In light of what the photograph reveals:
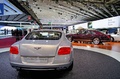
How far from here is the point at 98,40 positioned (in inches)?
456

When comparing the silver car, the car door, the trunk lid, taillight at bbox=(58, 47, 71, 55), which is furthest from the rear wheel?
the trunk lid

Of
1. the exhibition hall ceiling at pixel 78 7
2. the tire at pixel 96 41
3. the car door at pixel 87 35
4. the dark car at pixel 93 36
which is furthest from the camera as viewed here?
the exhibition hall ceiling at pixel 78 7

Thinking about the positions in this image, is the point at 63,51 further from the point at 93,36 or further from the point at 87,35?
the point at 87,35

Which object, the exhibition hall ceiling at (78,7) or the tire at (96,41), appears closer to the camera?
the tire at (96,41)

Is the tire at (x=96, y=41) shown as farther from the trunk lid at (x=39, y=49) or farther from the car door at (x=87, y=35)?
the trunk lid at (x=39, y=49)

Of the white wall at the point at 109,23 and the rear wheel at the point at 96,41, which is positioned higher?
the white wall at the point at 109,23

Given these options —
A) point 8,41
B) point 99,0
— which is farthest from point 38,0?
point 99,0

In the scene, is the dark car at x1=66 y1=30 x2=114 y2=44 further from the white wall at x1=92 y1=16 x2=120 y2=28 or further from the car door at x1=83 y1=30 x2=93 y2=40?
Answer: the white wall at x1=92 y1=16 x2=120 y2=28

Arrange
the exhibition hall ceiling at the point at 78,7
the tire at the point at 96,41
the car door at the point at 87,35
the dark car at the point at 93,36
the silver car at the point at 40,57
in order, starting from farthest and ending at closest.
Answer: the exhibition hall ceiling at the point at 78,7 → the car door at the point at 87,35 → the tire at the point at 96,41 → the dark car at the point at 93,36 → the silver car at the point at 40,57

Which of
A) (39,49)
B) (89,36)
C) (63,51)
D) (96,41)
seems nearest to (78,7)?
(89,36)

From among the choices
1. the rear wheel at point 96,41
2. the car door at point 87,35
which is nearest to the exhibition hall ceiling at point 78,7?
the car door at point 87,35

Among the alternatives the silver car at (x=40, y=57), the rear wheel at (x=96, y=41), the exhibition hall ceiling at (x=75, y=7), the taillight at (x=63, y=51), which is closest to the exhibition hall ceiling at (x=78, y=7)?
the exhibition hall ceiling at (x=75, y=7)

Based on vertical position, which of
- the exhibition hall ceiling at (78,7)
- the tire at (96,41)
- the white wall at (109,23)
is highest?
the exhibition hall ceiling at (78,7)

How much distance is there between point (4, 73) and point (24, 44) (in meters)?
1.27
